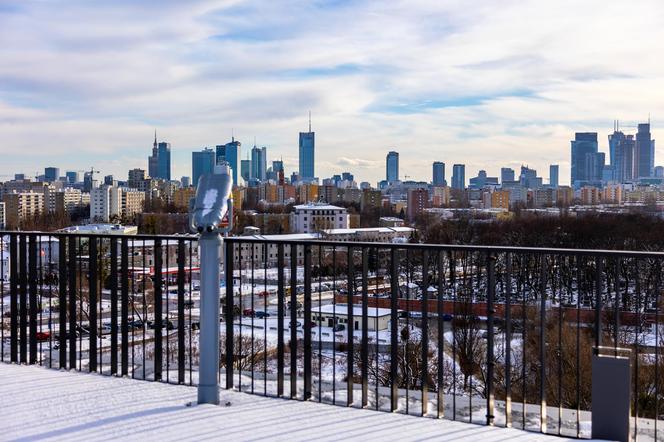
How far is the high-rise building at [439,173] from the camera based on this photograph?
116m

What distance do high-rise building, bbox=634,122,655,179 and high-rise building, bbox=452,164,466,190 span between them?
98.1 ft

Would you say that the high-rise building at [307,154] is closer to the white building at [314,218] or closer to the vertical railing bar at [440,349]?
the white building at [314,218]

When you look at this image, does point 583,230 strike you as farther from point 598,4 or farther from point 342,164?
point 342,164

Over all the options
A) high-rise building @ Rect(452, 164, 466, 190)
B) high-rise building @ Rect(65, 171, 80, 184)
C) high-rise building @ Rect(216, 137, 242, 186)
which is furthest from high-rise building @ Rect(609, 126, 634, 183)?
high-rise building @ Rect(216, 137, 242, 186)

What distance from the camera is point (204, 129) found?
1480 inches

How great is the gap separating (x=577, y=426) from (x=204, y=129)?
36453 mm

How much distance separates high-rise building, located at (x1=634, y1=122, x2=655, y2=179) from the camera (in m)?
112

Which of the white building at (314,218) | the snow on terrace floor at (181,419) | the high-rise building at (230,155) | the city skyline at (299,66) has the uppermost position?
the city skyline at (299,66)

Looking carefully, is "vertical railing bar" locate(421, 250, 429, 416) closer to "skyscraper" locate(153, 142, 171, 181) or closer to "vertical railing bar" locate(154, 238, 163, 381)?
"vertical railing bar" locate(154, 238, 163, 381)

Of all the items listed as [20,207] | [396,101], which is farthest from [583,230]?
[20,207]

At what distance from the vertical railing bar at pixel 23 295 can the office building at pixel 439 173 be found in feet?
367

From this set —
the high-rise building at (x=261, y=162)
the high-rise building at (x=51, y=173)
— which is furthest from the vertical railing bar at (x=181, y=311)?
the high-rise building at (x=51, y=173)

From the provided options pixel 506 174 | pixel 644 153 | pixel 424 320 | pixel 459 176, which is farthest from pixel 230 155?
pixel 644 153

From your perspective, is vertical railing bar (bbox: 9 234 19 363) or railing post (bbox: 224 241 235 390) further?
vertical railing bar (bbox: 9 234 19 363)
